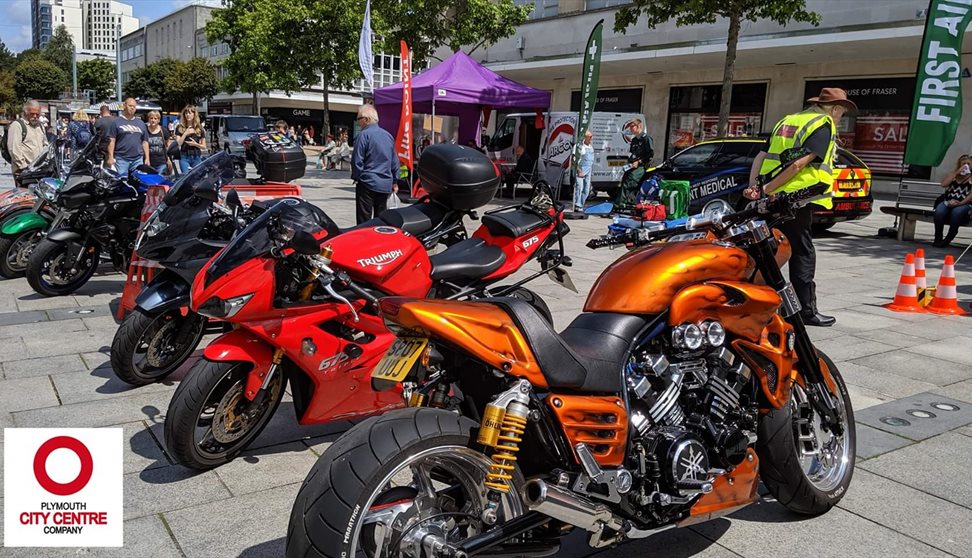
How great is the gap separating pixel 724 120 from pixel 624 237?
15.1 metres

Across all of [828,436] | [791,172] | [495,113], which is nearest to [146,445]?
[828,436]

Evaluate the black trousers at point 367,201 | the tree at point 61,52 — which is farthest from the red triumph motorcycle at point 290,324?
the tree at point 61,52

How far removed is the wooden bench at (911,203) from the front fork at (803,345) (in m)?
10.8

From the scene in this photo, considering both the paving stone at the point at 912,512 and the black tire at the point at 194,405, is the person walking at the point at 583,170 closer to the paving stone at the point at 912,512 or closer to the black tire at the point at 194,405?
the paving stone at the point at 912,512

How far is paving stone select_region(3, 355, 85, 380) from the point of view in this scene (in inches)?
Answer: 197

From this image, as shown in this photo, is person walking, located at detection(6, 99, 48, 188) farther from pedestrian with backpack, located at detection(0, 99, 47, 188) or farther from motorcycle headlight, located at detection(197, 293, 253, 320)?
motorcycle headlight, located at detection(197, 293, 253, 320)

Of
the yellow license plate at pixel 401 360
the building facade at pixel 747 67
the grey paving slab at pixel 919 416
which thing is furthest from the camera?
the building facade at pixel 747 67

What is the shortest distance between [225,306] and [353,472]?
1568 millimetres

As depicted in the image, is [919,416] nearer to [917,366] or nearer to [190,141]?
[917,366]

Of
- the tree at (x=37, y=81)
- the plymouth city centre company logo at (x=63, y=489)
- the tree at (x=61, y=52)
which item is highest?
the tree at (x=61, y=52)

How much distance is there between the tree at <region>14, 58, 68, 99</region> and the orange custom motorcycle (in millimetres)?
87192

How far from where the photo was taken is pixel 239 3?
3578cm

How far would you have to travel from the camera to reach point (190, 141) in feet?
44.2

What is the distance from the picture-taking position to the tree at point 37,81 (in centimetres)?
7616
